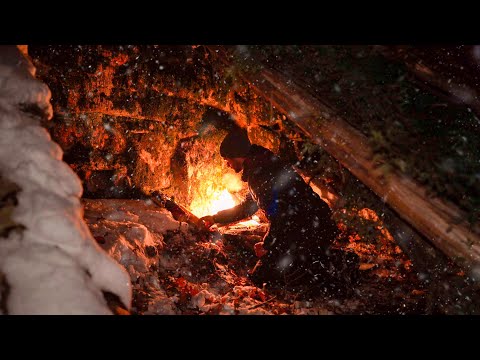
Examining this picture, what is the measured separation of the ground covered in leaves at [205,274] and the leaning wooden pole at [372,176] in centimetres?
Result: 213

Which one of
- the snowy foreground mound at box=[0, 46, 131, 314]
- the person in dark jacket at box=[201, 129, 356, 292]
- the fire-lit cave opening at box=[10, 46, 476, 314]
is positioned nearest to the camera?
the snowy foreground mound at box=[0, 46, 131, 314]

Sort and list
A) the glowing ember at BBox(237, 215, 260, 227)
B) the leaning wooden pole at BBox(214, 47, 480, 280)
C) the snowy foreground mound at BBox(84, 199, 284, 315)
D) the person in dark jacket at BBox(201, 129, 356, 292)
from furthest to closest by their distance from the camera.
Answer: the glowing ember at BBox(237, 215, 260, 227)
the person in dark jacket at BBox(201, 129, 356, 292)
the snowy foreground mound at BBox(84, 199, 284, 315)
the leaning wooden pole at BBox(214, 47, 480, 280)

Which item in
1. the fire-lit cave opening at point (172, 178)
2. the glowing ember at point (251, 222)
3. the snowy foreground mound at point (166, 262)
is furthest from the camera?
the glowing ember at point (251, 222)

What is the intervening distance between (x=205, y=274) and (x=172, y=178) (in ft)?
10.8

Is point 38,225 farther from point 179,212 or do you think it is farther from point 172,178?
point 172,178

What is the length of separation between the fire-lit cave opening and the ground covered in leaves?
0.07 feet

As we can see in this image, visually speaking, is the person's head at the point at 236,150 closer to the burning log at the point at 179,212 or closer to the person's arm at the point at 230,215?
the person's arm at the point at 230,215

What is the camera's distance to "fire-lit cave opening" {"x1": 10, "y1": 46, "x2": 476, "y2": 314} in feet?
14.8

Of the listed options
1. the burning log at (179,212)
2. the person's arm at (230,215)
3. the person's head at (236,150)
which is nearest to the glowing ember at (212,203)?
the burning log at (179,212)

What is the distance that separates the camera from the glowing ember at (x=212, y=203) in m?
8.76

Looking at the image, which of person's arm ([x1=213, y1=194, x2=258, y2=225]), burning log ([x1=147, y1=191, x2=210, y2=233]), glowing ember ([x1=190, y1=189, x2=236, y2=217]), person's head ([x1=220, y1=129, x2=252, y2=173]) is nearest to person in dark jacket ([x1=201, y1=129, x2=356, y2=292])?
person's head ([x1=220, y1=129, x2=252, y2=173])

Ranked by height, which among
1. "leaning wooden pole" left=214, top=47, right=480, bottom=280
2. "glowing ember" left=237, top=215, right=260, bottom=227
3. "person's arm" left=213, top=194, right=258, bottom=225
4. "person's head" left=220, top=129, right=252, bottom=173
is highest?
"leaning wooden pole" left=214, top=47, right=480, bottom=280

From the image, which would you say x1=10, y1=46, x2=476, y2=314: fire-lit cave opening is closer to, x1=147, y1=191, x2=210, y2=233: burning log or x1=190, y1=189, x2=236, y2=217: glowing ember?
x1=147, y1=191, x2=210, y2=233: burning log
